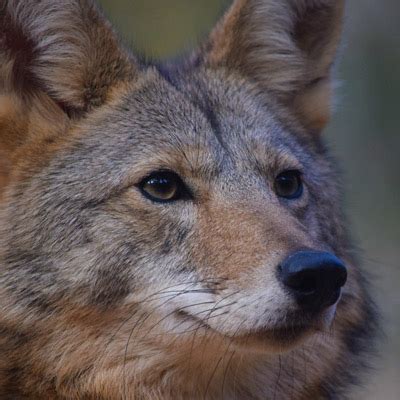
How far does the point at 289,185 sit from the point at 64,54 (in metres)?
1.49

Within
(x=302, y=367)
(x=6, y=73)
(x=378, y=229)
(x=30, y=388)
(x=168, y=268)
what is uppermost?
(x=6, y=73)

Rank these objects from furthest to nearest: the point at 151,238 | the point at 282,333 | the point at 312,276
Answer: the point at 151,238
the point at 282,333
the point at 312,276

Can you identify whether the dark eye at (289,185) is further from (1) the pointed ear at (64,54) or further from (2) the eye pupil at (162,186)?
(1) the pointed ear at (64,54)

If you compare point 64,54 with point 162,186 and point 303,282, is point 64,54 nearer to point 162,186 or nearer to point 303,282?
point 162,186

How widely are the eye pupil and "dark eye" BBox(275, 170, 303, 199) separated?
63cm

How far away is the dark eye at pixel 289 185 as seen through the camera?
5461mm

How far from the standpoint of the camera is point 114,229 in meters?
5.01

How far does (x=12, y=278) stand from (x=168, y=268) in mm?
844

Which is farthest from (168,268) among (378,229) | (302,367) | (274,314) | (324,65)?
(378,229)

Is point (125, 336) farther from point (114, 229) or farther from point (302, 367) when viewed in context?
point (302, 367)

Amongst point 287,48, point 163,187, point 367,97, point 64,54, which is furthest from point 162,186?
point 367,97

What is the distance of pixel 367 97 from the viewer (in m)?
14.5

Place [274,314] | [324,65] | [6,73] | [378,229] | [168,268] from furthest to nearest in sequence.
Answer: [378,229], [324,65], [6,73], [168,268], [274,314]

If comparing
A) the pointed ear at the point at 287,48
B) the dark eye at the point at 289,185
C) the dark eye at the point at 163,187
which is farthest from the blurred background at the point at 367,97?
the dark eye at the point at 163,187
